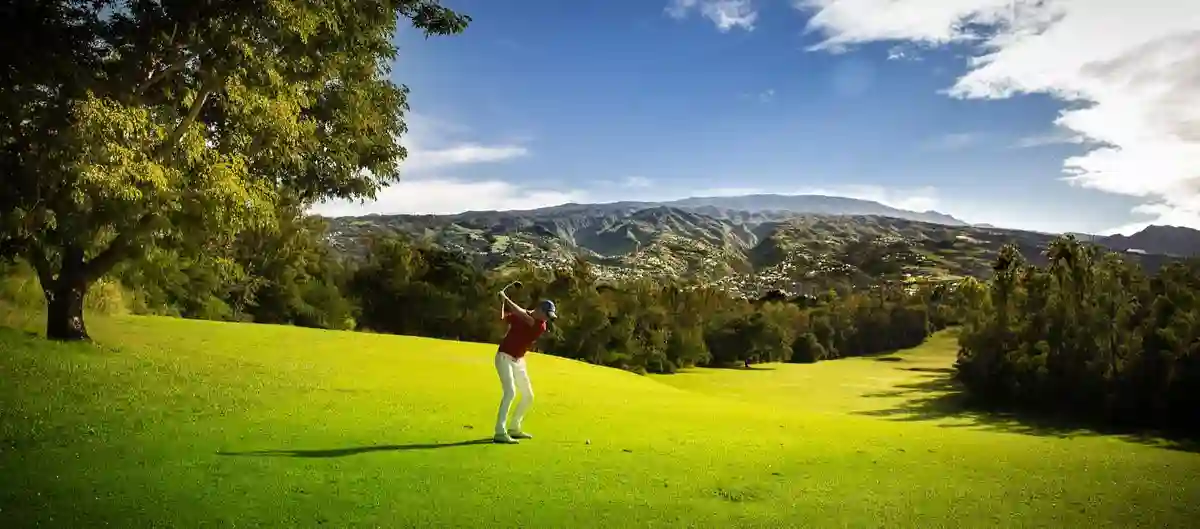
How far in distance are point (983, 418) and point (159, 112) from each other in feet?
188

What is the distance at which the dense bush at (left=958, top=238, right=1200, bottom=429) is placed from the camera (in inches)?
1905

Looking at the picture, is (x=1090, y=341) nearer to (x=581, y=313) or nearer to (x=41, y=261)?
(x=581, y=313)

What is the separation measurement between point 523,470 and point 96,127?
12.2 m

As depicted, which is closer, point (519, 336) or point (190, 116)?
point (519, 336)

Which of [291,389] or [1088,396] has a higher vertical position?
[291,389]

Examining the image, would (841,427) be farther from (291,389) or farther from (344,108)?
(344,108)

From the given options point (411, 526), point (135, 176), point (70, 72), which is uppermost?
point (70, 72)

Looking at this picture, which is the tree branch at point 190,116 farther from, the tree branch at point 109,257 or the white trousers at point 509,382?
the white trousers at point 509,382

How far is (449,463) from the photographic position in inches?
438

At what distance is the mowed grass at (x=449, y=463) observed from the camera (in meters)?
8.72

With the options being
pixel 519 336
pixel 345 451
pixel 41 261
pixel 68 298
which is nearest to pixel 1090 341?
pixel 519 336

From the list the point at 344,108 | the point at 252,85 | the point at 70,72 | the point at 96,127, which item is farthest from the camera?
the point at 344,108

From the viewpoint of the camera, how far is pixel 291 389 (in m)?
18.4

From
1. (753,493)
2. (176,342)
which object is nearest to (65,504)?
(753,493)
